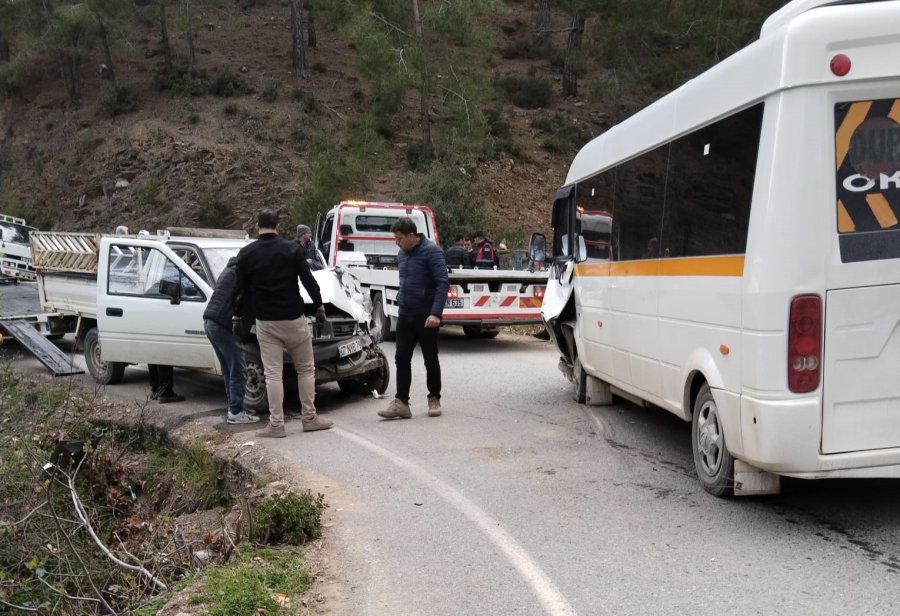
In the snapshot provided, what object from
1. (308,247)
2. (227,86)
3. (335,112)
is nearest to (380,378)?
(308,247)

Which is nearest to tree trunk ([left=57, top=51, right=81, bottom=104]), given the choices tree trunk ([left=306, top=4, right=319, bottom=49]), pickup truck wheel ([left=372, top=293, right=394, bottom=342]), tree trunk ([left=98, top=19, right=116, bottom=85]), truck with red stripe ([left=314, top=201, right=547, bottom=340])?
tree trunk ([left=98, top=19, right=116, bottom=85])

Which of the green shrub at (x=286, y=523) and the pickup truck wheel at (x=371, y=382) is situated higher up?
the pickup truck wheel at (x=371, y=382)

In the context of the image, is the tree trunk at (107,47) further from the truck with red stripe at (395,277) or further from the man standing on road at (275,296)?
the man standing on road at (275,296)

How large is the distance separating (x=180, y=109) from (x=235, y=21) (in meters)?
10.8

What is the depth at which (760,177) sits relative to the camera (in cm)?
461

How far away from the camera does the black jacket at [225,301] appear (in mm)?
7992

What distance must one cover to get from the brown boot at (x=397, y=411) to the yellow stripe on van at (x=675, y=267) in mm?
2294

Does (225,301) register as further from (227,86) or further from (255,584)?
(227,86)

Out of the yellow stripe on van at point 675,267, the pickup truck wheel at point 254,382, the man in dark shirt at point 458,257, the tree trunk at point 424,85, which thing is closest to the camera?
the yellow stripe on van at point 675,267

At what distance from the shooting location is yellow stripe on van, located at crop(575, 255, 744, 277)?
494 cm

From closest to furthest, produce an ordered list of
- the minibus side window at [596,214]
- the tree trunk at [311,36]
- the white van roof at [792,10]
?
1. the white van roof at [792,10]
2. the minibus side window at [596,214]
3. the tree trunk at [311,36]

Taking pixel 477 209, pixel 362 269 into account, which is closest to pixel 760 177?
pixel 362 269

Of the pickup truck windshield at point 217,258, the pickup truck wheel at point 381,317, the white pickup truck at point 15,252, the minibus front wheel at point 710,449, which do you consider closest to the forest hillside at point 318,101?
the white pickup truck at point 15,252

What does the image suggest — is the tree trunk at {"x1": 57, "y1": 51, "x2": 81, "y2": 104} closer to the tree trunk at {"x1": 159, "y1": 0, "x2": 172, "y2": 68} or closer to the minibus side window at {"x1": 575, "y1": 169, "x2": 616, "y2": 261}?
the tree trunk at {"x1": 159, "y1": 0, "x2": 172, "y2": 68}
